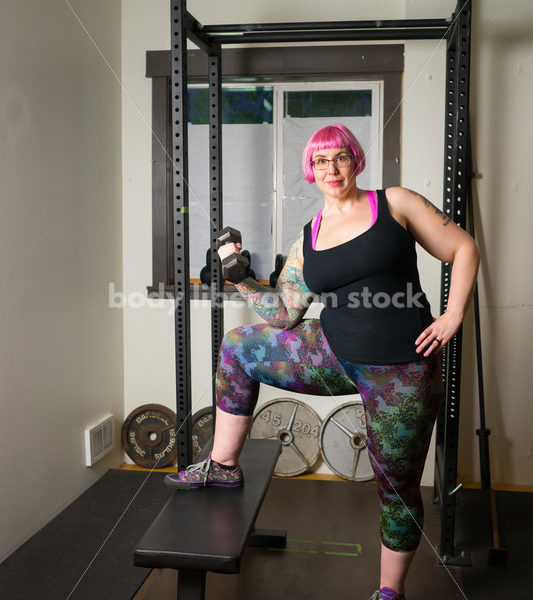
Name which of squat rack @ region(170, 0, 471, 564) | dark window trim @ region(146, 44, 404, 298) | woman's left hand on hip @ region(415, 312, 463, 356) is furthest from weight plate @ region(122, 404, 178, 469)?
woman's left hand on hip @ region(415, 312, 463, 356)

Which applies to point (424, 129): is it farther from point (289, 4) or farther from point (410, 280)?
point (410, 280)

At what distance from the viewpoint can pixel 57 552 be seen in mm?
2176

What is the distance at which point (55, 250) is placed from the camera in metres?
2.44

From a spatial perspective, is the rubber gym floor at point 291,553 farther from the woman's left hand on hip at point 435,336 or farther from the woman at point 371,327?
the woman's left hand on hip at point 435,336

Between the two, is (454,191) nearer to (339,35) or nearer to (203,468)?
(339,35)

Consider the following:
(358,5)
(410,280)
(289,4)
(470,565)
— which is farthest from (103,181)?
(470,565)

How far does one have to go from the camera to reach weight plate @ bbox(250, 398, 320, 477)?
2.91 m

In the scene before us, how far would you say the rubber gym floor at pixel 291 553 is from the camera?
6.50 ft

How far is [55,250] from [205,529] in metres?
1.43

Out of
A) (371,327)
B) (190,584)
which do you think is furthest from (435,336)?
(190,584)

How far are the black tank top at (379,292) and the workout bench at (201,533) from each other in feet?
1.71

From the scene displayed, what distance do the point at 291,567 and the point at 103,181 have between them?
192 cm

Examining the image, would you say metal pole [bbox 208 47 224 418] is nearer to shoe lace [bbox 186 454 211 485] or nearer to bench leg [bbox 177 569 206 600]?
shoe lace [bbox 186 454 211 485]

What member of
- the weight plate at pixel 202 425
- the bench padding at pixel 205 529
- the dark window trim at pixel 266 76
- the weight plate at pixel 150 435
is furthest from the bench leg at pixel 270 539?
the dark window trim at pixel 266 76
